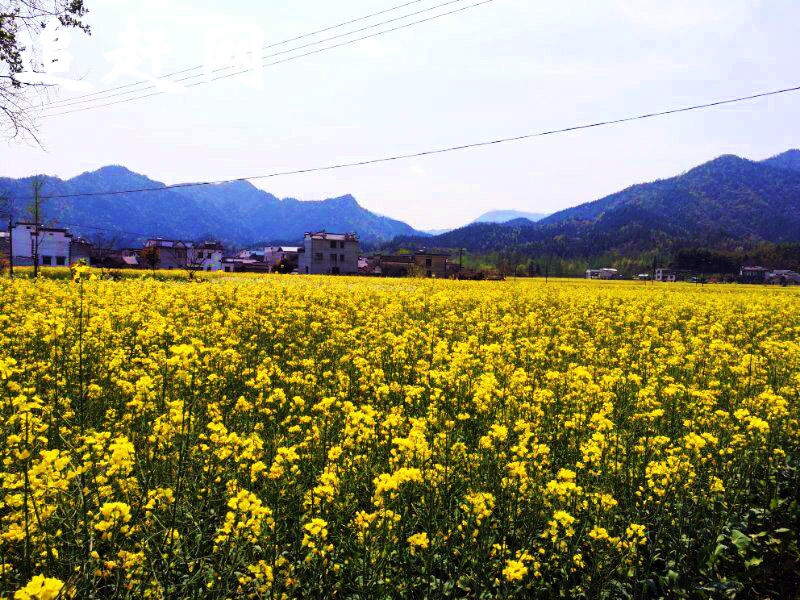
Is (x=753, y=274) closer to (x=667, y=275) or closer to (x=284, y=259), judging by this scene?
(x=667, y=275)

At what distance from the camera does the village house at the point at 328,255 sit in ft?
326

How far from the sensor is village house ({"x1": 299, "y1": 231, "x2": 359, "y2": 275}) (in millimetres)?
99500

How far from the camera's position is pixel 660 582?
3865 mm

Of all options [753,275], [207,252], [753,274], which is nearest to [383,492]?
[207,252]

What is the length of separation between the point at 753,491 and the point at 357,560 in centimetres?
455

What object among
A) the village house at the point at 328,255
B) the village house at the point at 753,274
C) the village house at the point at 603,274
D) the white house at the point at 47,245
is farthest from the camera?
the village house at the point at 603,274

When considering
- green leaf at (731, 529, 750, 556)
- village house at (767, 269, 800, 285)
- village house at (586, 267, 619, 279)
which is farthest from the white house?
village house at (767, 269, 800, 285)

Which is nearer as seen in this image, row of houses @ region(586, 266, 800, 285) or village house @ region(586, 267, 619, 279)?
row of houses @ region(586, 266, 800, 285)

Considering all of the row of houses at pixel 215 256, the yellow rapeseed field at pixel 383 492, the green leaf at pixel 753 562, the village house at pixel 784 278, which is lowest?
the green leaf at pixel 753 562

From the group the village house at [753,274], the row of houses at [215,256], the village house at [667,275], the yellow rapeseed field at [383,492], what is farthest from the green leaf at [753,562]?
the village house at [753,274]

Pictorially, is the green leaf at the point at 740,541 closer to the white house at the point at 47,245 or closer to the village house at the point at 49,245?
the village house at the point at 49,245

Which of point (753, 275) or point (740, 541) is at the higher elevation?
point (753, 275)

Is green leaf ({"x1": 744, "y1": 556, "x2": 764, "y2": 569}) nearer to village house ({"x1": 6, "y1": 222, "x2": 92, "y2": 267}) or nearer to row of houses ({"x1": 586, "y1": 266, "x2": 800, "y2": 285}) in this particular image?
village house ({"x1": 6, "y1": 222, "x2": 92, "y2": 267})

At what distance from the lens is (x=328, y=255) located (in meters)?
101
